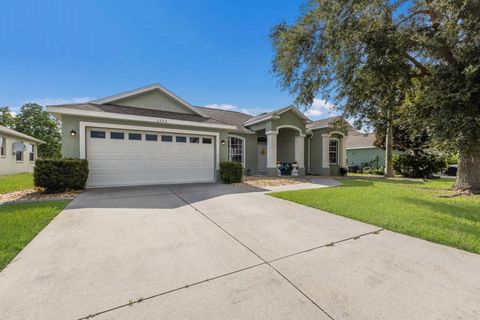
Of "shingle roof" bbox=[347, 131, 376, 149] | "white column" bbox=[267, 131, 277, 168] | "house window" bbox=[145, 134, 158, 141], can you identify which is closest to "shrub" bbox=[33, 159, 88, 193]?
"house window" bbox=[145, 134, 158, 141]

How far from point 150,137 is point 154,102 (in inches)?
101

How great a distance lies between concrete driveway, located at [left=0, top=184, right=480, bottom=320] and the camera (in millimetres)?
1979

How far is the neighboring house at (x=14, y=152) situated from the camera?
15.1 meters

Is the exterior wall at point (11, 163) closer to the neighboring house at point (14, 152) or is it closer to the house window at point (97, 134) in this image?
the neighboring house at point (14, 152)

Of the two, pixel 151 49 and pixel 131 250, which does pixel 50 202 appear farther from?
pixel 151 49

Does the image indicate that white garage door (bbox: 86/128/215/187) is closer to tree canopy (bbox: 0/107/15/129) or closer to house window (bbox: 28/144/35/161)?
house window (bbox: 28/144/35/161)

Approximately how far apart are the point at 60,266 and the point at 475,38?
33.6 feet

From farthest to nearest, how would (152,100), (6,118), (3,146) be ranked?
(6,118), (3,146), (152,100)

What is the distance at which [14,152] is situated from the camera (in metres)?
16.7

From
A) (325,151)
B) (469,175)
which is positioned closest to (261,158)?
(325,151)

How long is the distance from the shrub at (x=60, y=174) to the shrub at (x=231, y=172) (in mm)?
5661

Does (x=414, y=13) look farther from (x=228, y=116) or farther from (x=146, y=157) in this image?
(x=228, y=116)

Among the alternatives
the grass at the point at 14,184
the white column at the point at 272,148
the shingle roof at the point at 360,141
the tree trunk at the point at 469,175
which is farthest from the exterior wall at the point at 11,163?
the shingle roof at the point at 360,141

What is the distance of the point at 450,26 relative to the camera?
5.88 metres
